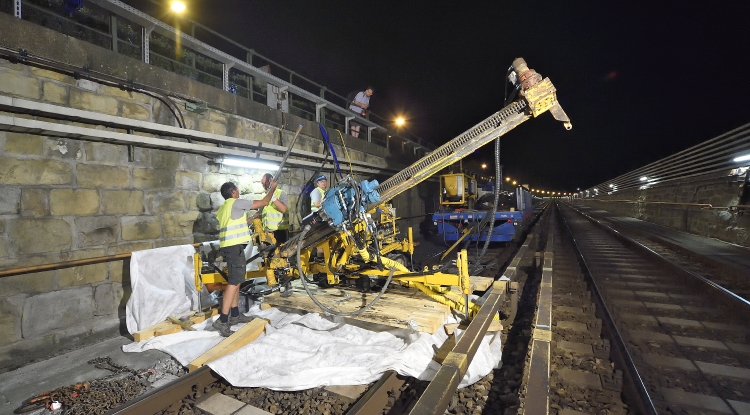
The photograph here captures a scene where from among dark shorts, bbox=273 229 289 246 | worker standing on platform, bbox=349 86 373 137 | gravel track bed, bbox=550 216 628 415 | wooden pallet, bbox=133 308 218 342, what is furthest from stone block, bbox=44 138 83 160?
worker standing on platform, bbox=349 86 373 137

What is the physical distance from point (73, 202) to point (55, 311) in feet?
4.11

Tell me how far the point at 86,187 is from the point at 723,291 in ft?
31.0

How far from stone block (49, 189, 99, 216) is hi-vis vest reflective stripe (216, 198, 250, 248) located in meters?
1.53

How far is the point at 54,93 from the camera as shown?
139 inches

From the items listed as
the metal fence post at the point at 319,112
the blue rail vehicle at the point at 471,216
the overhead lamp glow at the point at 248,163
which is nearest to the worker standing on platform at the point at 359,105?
the metal fence post at the point at 319,112

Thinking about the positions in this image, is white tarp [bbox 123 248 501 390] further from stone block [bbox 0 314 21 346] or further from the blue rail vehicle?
the blue rail vehicle

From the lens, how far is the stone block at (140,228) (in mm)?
4156

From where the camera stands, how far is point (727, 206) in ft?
30.8

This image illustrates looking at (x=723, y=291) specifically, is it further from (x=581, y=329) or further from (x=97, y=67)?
(x=97, y=67)

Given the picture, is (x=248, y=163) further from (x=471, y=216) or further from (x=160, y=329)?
(x=471, y=216)

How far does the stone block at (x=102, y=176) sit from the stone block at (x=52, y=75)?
97cm

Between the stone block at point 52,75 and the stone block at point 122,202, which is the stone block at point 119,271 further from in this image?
the stone block at point 52,75

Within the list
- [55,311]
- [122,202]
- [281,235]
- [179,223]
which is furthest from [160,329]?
[281,235]

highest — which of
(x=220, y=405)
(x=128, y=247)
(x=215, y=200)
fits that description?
(x=215, y=200)
